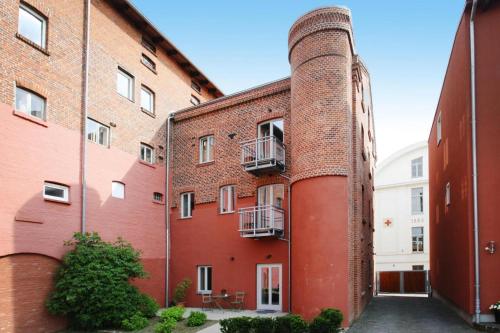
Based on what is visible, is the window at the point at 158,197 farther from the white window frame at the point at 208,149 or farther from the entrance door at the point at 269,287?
the entrance door at the point at 269,287

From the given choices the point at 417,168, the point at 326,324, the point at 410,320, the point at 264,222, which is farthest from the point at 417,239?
the point at 326,324

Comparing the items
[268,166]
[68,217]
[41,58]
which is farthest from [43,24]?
[268,166]

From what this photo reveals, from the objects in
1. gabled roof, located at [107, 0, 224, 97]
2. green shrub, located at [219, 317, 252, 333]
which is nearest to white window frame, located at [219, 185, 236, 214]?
green shrub, located at [219, 317, 252, 333]

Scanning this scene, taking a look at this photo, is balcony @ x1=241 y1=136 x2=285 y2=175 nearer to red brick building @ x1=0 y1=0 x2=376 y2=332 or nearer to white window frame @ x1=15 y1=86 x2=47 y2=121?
red brick building @ x1=0 y1=0 x2=376 y2=332

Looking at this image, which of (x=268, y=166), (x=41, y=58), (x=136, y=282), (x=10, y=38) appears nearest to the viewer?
(x=10, y=38)

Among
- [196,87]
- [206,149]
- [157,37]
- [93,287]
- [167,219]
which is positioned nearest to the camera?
[93,287]

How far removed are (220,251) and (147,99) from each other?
25.1ft

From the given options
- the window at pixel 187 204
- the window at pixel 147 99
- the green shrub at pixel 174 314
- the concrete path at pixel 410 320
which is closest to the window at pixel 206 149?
the window at pixel 187 204

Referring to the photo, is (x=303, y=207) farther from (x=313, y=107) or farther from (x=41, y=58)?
(x=41, y=58)

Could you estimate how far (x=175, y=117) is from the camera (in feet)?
68.8

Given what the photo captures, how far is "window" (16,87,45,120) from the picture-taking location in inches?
541

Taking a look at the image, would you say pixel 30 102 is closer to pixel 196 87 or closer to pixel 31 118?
pixel 31 118

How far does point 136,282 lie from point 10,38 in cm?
985

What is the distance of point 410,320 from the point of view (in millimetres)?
14766
